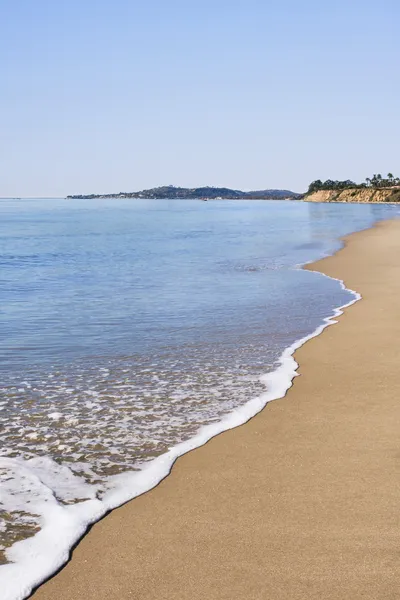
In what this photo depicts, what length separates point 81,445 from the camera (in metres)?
6.81

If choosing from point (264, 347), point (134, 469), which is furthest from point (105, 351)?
point (134, 469)

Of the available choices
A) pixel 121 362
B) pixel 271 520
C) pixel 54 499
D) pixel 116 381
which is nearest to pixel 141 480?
pixel 54 499

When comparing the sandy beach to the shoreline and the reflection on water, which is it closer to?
the shoreline

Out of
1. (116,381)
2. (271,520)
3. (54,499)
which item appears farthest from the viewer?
(116,381)

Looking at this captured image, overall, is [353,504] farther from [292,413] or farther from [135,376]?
[135,376]

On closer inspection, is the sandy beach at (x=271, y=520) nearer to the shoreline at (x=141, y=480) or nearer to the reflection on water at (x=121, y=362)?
the shoreline at (x=141, y=480)

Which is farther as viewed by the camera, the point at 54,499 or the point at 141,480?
the point at 141,480

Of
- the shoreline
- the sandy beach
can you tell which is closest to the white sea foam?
the shoreline

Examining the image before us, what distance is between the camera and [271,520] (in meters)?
4.95

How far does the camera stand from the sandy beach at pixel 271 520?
415cm

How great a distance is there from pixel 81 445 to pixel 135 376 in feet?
9.04

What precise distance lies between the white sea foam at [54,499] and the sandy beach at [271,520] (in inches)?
4.6

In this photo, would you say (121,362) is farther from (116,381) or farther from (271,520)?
(271,520)

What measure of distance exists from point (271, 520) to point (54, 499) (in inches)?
72.2
